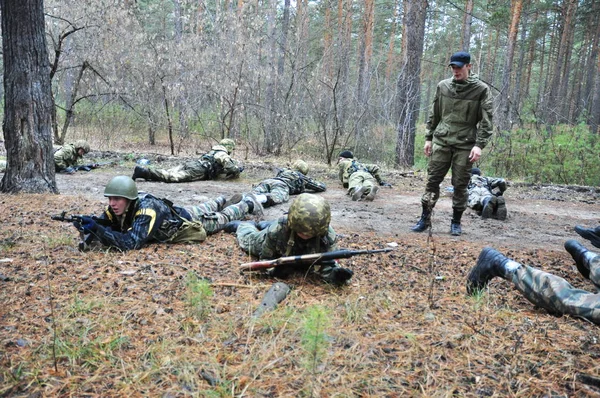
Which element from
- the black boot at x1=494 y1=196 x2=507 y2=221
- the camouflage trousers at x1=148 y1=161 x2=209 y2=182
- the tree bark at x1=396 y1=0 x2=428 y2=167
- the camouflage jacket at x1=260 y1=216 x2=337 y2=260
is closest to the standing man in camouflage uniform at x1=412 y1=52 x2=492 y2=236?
the black boot at x1=494 y1=196 x2=507 y2=221

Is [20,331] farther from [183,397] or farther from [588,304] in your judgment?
[588,304]

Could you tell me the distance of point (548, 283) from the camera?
275 cm

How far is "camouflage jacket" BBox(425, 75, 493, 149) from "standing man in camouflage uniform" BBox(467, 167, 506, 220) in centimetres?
157

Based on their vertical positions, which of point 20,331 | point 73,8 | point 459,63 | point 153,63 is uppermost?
point 73,8

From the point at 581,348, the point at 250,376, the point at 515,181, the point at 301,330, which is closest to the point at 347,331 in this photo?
the point at 301,330

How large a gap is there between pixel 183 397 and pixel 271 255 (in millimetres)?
1836

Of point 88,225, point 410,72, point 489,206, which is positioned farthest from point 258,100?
point 88,225

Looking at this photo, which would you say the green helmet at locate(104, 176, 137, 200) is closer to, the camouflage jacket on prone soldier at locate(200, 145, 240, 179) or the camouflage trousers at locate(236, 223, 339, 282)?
the camouflage trousers at locate(236, 223, 339, 282)

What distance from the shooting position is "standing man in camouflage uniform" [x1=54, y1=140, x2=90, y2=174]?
8.67 m

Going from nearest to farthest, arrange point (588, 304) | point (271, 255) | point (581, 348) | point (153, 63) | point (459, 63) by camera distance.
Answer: point (581, 348)
point (588, 304)
point (271, 255)
point (459, 63)
point (153, 63)

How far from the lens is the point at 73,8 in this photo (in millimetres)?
11664

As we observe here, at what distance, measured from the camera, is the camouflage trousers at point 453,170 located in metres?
4.98

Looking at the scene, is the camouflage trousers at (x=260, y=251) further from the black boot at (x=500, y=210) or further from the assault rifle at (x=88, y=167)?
the assault rifle at (x=88, y=167)

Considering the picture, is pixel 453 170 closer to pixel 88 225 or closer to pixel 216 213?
pixel 216 213
